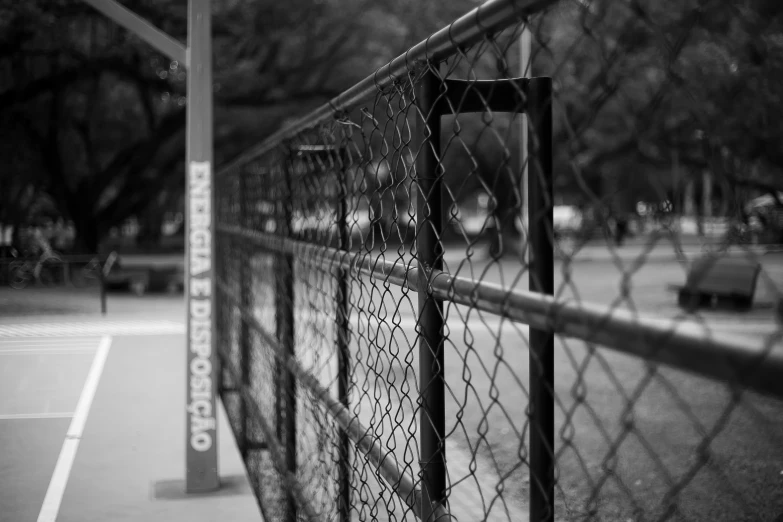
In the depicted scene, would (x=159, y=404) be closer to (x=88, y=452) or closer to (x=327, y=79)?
(x=88, y=452)

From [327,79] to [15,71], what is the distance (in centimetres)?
940

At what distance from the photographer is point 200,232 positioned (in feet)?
17.3

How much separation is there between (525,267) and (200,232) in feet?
13.4

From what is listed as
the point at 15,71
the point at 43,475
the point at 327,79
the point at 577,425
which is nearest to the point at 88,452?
the point at 43,475

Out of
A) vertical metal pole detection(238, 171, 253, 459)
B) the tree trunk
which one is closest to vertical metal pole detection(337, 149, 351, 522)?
vertical metal pole detection(238, 171, 253, 459)

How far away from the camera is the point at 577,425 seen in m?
7.64

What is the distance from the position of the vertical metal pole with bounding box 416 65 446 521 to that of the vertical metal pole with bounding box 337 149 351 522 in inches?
42.0

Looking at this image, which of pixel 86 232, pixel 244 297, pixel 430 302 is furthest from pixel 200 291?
pixel 86 232

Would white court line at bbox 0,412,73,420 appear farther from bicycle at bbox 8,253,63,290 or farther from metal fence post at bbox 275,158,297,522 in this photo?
bicycle at bbox 8,253,63,290

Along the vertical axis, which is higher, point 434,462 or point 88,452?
point 434,462

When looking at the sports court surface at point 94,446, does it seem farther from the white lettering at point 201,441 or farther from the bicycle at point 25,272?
the bicycle at point 25,272

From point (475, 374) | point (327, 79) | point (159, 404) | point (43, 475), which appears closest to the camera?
point (43, 475)

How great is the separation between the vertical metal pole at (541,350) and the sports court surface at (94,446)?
3419 millimetres

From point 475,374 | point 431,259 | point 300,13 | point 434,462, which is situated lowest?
point 475,374
